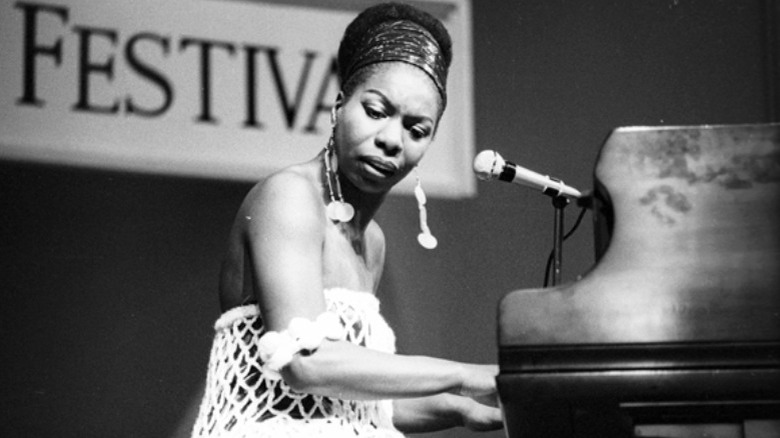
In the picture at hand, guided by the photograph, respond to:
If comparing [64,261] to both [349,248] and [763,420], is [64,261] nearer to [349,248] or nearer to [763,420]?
[349,248]

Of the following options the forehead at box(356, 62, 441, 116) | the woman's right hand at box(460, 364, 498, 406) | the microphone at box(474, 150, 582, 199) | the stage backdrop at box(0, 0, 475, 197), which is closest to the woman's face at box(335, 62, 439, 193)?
the forehead at box(356, 62, 441, 116)

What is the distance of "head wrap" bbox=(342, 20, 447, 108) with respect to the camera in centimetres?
210

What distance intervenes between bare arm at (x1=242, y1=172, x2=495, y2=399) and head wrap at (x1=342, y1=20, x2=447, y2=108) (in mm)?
341

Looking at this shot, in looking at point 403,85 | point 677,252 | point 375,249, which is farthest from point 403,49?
point 677,252

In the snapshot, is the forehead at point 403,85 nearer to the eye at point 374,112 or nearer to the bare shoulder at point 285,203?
the eye at point 374,112

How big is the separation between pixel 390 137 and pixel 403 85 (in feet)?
0.32

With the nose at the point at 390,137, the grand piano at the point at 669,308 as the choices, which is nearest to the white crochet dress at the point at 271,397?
the nose at the point at 390,137

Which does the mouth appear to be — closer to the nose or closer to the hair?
the nose

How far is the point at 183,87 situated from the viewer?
281cm

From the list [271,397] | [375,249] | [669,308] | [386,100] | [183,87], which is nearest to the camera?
[669,308]

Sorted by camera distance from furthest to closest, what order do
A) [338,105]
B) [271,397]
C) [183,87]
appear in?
[183,87] < [338,105] < [271,397]

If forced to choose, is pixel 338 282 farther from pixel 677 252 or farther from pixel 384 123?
pixel 677 252

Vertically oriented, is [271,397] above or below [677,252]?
below

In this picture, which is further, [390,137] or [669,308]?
[390,137]
